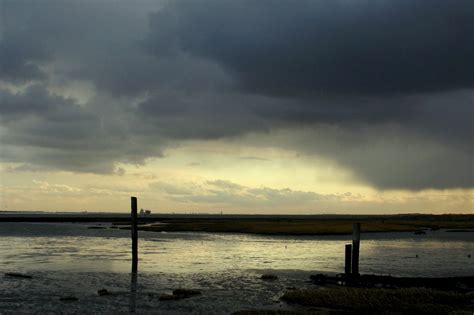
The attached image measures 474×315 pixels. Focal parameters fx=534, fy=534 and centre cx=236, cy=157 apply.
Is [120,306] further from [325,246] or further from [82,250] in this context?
[325,246]

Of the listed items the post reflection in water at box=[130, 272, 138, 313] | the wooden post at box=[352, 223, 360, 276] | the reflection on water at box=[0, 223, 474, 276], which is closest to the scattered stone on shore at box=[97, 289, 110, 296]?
the post reflection in water at box=[130, 272, 138, 313]

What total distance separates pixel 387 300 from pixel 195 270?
2126 cm

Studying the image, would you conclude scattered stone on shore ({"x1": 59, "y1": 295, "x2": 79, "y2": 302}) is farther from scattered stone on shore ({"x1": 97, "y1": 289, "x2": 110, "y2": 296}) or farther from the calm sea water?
scattered stone on shore ({"x1": 97, "y1": 289, "x2": 110, "y2": 296})

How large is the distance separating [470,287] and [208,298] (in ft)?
52.9

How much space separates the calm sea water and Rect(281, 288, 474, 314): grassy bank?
2.26 metres

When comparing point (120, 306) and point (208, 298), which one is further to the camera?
point (208, 298)

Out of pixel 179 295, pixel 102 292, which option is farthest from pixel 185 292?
pixel 102 292

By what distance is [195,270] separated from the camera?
46.0 meters

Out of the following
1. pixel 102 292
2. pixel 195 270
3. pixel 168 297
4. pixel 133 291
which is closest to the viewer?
pixel 168 297


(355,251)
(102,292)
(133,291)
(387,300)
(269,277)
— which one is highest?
(355,251)

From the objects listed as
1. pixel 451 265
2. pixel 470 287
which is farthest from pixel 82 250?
pixel 470 287

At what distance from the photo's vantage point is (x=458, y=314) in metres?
24.0

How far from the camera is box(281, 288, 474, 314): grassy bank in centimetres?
2648

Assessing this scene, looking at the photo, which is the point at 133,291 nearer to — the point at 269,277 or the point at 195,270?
the point at 269,277
